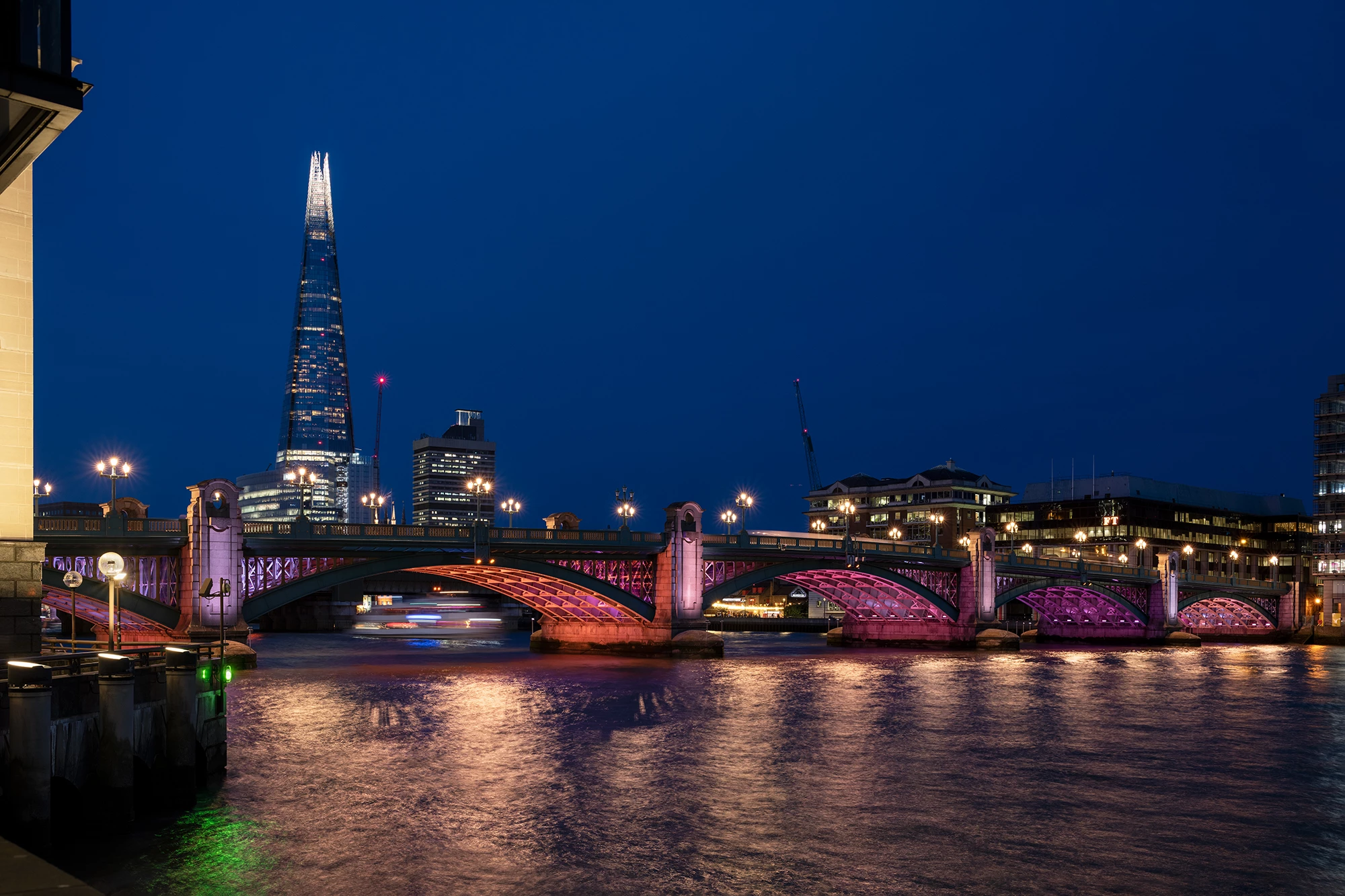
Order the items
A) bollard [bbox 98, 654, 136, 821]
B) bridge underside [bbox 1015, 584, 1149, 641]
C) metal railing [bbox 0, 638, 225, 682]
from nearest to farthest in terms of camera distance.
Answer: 1. bollard [bbox 98, 654, 136, 821]
2. metal railing [bbox 0, 638, 225, 682]
3. bridge underside [bbox 1015, 584, 1149, 641]

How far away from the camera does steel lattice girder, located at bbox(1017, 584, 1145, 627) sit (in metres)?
133

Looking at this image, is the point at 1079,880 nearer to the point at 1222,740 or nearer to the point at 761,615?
A: the point at 1222,740

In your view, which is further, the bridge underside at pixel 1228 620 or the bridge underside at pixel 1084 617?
the bridge underside at pixel 1228 620

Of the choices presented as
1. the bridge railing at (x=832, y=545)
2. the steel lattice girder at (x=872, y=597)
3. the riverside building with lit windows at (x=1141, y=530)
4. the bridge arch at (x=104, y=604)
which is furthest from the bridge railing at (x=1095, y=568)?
the bridge arch at (x=104, y=604)

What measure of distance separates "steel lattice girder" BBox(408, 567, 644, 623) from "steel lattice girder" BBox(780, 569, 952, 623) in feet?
63.7

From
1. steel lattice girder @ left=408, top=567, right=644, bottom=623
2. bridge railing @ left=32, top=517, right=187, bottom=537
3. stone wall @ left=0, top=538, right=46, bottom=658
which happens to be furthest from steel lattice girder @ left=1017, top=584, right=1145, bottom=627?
stone wall @ left=0, top=538, right=46, bottom=658

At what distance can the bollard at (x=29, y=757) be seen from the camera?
21.0 meters

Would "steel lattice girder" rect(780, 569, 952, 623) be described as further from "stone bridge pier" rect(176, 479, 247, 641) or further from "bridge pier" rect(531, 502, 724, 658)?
"stone bridge pier" rect(176, 479, 247, 641)

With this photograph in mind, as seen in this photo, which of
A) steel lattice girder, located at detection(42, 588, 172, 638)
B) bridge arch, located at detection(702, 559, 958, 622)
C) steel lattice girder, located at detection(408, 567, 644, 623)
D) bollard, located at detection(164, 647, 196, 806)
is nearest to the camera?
bollard, located at detection(164, 647, 196, 806)

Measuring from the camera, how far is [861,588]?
108m

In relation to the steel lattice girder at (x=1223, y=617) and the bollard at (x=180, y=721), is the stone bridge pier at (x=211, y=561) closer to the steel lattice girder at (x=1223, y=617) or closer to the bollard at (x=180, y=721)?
the bollard at (x=180, y=721)

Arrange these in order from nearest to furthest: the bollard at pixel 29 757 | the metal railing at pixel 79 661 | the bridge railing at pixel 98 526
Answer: the bollard at pixel 29 757 < the metal railing at pixel 79 661 < the bridge railing at pixel 98 526

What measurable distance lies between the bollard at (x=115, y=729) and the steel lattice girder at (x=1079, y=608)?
385ft

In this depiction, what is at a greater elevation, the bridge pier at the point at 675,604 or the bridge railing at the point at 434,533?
the bridge railing at the point at 434,533
